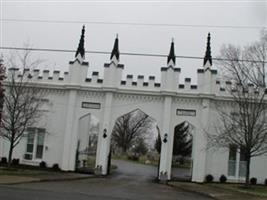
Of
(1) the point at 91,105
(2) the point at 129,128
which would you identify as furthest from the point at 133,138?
(1) the point at 91,105

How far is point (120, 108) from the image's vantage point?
122 ft

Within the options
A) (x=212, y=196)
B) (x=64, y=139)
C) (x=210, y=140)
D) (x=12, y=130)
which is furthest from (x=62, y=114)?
(x=212, y=196)

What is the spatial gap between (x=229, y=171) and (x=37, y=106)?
15065mm

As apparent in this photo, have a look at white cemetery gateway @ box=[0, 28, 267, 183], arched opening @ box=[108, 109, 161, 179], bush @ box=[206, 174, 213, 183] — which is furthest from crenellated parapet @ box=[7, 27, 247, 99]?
arched opening @ box=[108, 109, 161, 179]

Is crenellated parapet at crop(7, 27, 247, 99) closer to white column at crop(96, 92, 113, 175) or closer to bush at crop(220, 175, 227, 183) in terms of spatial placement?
white column at crop(96, 92, 113, 175)

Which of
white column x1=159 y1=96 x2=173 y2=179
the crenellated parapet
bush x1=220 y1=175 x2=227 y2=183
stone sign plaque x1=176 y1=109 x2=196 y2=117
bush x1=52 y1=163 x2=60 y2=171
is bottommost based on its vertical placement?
bush x1=52 y1=163 x2=60 y2=171

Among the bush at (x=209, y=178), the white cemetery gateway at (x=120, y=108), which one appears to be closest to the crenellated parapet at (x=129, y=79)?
the white cemetery gateway at (x=120, y=108)

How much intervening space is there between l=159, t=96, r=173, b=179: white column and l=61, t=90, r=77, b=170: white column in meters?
6.75

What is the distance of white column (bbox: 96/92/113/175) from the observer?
36.2 meters

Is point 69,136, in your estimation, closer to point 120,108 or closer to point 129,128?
point 120,108

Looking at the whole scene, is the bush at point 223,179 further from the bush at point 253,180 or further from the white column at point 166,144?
the white column at point 166,144

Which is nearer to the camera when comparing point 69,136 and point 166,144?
point 166,144

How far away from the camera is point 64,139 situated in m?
37.0

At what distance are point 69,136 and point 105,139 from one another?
280 cm
